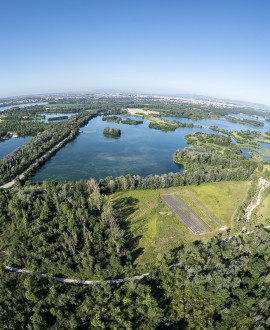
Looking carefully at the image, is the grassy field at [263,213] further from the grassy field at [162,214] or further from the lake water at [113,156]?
the lake water at [113,156]

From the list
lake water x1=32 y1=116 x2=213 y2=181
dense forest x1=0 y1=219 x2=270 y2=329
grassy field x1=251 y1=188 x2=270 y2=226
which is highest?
lake water x1=32 y1=116 x2=213 y2=181

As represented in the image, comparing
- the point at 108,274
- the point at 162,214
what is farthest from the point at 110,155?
the point at 108,274

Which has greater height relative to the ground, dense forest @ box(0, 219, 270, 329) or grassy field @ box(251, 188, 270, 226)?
grassy field @ box(251, 188, 270, 226)

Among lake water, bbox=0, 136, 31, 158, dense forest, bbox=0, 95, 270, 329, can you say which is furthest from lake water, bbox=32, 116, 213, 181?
lake water, bbox=0, 136, 31, 158

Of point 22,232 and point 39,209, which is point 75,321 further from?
point 39,209

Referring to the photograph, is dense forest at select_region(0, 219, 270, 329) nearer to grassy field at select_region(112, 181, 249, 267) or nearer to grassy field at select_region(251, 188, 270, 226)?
grassy field at select_region(112, 181, 249, 267)

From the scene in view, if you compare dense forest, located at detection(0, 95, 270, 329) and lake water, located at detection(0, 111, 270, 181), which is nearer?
dense forest, located at detection(0, 95, 270, 329)

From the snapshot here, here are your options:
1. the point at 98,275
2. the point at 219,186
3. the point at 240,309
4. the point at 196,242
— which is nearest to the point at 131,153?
the point at 219,186

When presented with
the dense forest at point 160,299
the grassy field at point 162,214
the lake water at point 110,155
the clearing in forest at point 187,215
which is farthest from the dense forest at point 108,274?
the lake water at point 110,155
